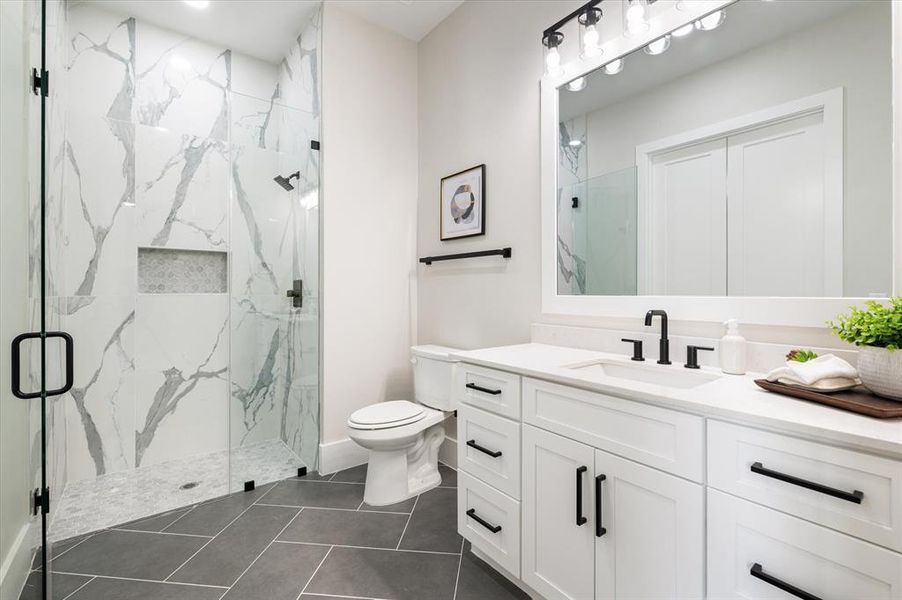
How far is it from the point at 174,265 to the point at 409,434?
2.01 m

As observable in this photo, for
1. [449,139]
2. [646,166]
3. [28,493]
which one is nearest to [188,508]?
[28,493]

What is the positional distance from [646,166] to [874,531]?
4.26 feet

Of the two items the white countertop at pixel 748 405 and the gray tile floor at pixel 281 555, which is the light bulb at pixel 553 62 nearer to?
the white countertop at pixel 748 405

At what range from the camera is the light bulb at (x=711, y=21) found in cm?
141

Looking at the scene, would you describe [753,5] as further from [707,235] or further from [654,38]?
[707,235]

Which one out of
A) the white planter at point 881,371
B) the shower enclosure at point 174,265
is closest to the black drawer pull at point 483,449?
the white planter at point 881,371

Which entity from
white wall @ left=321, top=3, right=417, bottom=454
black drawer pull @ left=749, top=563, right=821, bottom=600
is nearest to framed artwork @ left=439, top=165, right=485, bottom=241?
white wall @ left=321, top=3, right=417, bottom=454

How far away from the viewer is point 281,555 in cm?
171

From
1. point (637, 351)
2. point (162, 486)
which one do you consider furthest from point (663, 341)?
point (162, 486)

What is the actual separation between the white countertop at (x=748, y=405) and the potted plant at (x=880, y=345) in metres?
0.12

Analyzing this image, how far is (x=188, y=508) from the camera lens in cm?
208

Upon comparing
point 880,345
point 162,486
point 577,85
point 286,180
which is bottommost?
point 162,486

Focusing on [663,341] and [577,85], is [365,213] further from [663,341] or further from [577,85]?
[663,341]

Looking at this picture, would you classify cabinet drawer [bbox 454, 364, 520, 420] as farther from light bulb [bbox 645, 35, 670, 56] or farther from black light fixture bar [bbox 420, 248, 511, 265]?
light bulb [bbox 645, 35, 670, 56]
